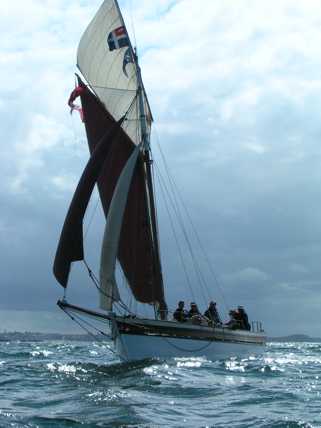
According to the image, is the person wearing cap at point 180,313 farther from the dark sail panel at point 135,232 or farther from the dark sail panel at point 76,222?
the dark sail panel at point 76,222

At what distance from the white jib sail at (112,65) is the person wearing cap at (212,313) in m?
10.5

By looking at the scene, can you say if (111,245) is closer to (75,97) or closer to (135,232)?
(135,232)

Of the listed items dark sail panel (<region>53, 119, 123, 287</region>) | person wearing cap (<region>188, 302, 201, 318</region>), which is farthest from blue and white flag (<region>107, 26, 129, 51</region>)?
person wearing cap (<region>188, 302, 201, 318</region>)

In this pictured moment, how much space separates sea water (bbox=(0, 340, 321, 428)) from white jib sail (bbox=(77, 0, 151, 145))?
55.7 feet

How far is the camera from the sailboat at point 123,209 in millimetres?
30938

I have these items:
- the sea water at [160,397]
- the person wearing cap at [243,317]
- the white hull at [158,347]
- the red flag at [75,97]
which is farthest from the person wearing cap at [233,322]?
the red flag at [75,97]

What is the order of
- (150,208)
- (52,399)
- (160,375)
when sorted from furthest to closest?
(150,208) < (160,375) < (52,399)

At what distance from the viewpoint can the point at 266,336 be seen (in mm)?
45406

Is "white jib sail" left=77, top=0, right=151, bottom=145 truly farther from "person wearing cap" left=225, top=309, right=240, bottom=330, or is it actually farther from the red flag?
"person wearing cap" left=225, top=309, right=240, bottom=330

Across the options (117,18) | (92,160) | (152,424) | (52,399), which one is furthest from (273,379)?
(117,18)

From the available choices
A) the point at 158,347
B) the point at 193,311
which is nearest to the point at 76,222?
the point at 158,347

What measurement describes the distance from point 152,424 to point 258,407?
12.1 feet

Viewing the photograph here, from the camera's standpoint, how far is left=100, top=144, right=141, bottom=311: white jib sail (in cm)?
3053

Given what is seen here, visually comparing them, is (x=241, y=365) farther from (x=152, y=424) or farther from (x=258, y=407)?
(x=152, y=424)
